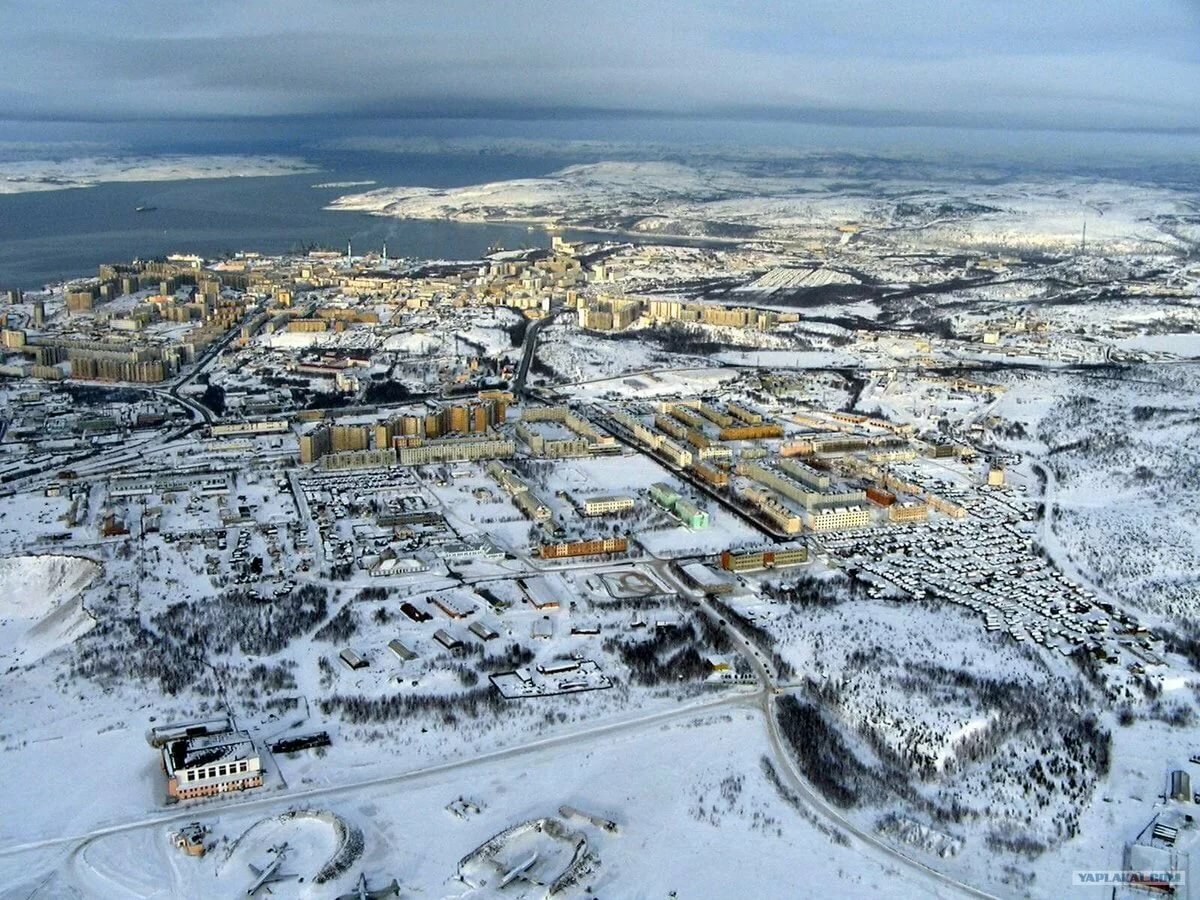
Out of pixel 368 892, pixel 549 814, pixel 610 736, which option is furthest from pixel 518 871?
pixel 610 736

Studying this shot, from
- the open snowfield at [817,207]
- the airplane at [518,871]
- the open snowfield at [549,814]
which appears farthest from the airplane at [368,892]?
the open snowfield at [817,207]

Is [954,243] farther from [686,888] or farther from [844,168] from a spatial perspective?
[686,888]

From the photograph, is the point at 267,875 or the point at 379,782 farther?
the point at 379,782

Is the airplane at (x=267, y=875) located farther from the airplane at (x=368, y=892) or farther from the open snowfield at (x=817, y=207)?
the open snowfield at (x=817, y=207)

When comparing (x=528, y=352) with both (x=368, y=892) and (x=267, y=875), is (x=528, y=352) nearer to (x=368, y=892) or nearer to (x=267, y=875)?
(x=267, y=875)

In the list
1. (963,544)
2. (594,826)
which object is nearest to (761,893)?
(594,826)
